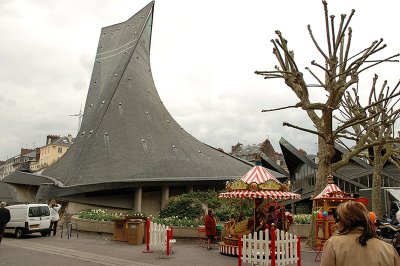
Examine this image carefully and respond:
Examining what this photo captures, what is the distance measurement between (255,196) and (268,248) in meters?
2.88

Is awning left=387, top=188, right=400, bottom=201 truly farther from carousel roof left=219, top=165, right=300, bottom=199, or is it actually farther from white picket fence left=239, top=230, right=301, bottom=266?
white picket fence left=239, top=230, right=301, bottom=266

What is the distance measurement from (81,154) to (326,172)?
66.0ft

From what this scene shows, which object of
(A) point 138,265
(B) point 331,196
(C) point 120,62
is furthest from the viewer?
(C) point 120,62

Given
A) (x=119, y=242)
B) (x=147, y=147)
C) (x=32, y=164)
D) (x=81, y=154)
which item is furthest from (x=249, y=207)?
(x=32, y=164)

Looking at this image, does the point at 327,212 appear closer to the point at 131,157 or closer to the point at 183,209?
the point at 183,209

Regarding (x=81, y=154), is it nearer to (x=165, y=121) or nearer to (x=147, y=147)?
(x=147, y=147)

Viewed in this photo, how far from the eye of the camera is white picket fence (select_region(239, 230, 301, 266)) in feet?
30.1

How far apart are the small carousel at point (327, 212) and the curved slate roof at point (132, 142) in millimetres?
16269

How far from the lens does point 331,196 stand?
13578 millimetres

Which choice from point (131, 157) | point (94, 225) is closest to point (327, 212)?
point (94, 225)

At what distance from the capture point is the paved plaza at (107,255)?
10.0 meters


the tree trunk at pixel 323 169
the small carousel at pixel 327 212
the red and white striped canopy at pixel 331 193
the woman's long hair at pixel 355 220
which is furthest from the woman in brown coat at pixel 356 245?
the tree trunk at pixel 323 169

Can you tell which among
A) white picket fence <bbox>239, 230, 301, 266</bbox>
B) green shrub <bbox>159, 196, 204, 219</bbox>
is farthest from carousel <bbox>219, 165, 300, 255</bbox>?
green shrub <bbox>159, 196, 204, 219</bbox>

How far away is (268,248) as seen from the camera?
30.3 feet
